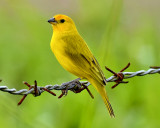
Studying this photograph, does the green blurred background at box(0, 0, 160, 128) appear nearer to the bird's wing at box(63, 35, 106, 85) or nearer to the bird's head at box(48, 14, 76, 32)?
the bird's wing at box(63, 35, 106, 85)

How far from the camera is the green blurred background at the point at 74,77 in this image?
16.7 ft

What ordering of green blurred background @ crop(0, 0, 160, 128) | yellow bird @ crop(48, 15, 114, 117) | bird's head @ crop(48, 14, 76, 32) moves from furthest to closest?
bird's head @ crop(48, 14, 76, 32) → yellow bird @ crop(48, 15, 114, 117) → green blurred background @ crop(0, 0, 160, 128)

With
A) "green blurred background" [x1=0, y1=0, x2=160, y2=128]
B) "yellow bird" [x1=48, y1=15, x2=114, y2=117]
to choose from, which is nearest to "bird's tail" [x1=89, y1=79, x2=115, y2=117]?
"yellow bird" [x1=48, y1=15, x2=114, y2=117]

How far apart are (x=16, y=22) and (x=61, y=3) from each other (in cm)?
264

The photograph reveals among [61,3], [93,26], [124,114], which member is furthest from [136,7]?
[124,114]

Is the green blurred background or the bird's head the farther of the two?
→ the bird's head

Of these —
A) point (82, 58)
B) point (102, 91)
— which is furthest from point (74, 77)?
point (102, 91)

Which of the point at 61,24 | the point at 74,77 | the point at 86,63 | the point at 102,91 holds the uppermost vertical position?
the point at 61,24

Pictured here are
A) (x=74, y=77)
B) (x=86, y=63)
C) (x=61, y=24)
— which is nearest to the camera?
(x=86, y=63)

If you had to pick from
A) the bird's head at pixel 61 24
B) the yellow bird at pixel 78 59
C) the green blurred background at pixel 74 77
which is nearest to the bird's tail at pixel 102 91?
the yellow bird at pixel 78 59

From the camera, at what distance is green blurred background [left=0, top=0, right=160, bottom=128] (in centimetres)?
509

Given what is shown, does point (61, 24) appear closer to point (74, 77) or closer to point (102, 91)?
point (74, 77)

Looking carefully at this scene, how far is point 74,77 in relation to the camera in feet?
20.7

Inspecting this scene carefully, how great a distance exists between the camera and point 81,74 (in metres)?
5.33
